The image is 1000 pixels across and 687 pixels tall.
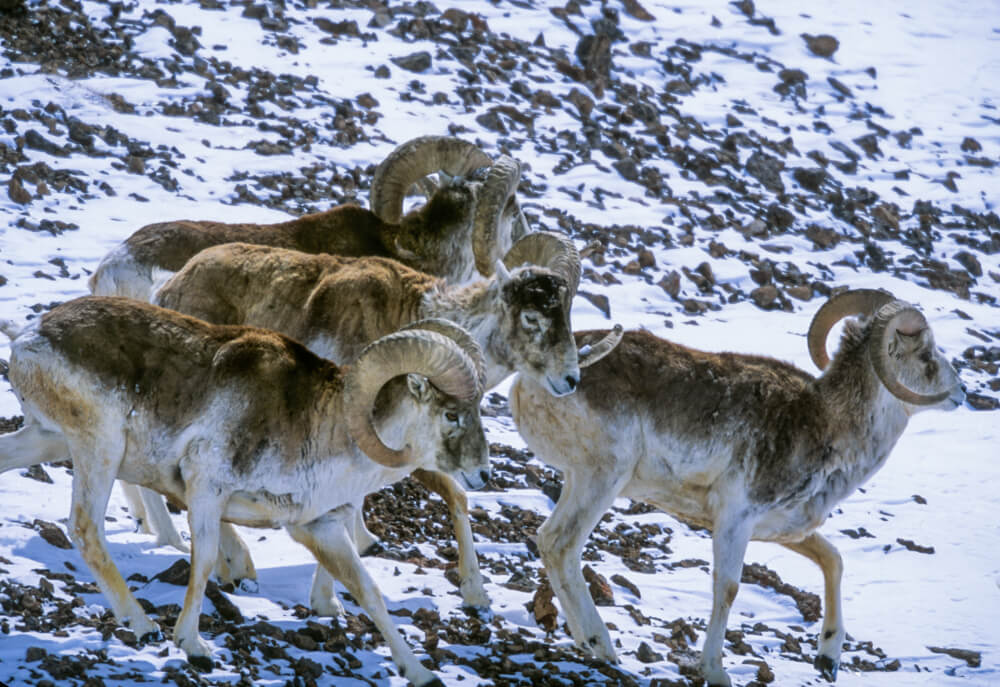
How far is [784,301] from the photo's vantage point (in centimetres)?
2284

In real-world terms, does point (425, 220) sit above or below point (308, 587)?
above

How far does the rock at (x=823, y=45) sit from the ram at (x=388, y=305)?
Answer: 26742mm

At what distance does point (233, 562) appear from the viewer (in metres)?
9.98

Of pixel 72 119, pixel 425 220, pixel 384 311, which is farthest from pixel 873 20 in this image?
pixel 384 311

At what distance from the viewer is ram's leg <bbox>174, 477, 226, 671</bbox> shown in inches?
331

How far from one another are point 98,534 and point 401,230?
555cm

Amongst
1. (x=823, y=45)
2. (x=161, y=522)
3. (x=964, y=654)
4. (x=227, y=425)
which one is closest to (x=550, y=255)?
(x=227, y=425)

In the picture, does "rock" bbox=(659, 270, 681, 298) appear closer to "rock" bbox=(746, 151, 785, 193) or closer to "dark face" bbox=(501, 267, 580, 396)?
"rock" bbox=(746, 151, 785, 193)

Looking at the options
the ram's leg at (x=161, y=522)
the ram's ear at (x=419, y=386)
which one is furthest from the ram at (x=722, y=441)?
the ram's leg at (x=161, y=522)

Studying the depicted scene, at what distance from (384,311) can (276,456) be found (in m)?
2.21

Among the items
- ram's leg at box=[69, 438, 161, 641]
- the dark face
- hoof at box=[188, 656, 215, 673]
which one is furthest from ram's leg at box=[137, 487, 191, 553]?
the dark face

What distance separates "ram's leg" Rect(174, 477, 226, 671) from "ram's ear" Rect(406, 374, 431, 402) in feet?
4.79

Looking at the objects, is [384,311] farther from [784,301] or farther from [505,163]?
[784,301]

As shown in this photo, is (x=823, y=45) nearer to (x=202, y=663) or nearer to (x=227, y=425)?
(x=227, y=425)
